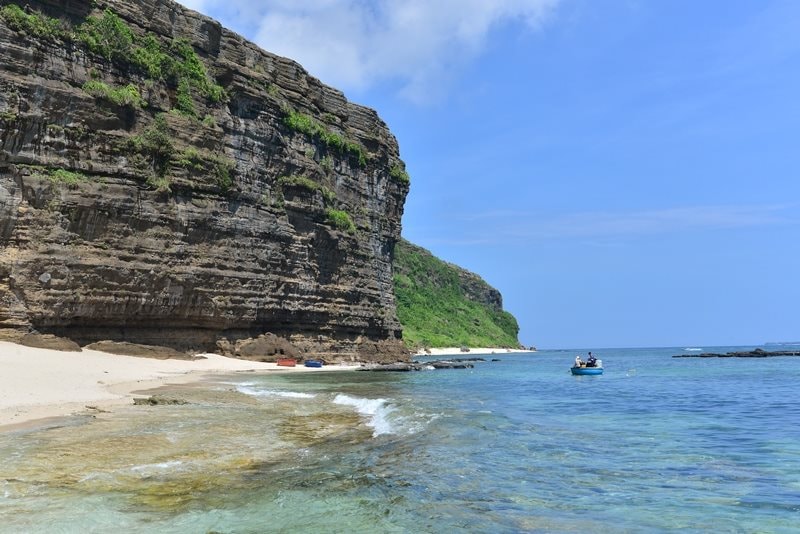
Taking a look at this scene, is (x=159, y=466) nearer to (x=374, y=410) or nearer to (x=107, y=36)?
(x=374, y=410)

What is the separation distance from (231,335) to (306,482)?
35.3 m

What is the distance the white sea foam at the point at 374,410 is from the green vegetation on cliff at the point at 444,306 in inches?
3491

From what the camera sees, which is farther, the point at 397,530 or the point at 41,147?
the point at 41,147

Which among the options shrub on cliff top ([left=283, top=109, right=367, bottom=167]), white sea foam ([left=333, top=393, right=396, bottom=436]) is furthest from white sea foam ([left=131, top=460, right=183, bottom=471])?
shrub on cliff top ([left=283, top=109, right=367, bottom=167])

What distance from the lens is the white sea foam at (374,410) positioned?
1584cm

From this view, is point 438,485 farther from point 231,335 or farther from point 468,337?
point 468,337

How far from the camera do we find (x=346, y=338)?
52.1 metres

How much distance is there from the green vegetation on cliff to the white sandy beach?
3083 inches

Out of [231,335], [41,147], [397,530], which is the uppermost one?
[41,147]

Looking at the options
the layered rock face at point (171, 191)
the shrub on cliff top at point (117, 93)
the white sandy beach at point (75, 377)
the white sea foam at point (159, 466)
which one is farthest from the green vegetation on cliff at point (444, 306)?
the white sea foam at point (159, 466)

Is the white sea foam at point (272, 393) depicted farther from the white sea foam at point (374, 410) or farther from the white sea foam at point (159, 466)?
the white sea foam at point (159, 466)

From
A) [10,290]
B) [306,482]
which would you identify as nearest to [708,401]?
[306,482]

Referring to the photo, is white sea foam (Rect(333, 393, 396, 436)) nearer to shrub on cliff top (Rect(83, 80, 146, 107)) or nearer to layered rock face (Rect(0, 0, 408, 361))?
layered rock face (Rect(0, 0, 408, 361))

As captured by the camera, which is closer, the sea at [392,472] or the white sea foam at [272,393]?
the sea at [392,472]
